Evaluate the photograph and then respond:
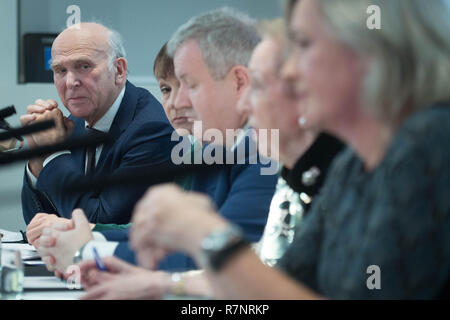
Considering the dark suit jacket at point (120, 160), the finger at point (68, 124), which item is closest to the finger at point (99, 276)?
the dark suit jacket at point (120, 160)

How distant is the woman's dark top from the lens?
0.87 m

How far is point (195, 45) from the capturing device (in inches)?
73.9

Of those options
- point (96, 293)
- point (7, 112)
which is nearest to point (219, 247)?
point (96, 293)

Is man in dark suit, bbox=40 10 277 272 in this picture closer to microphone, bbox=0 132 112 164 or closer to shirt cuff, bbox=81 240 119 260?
shirt cuff, bbox=81 240 119 260

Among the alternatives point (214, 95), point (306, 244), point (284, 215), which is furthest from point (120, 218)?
point (306, 244)

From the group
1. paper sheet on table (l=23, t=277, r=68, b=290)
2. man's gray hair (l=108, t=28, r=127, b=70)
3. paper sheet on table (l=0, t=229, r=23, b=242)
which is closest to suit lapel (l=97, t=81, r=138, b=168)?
A: man's gray hair (l=108, t=28, r=127, b=70)

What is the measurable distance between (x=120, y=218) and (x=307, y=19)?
1.64 m

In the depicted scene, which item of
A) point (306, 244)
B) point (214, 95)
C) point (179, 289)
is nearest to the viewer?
point (306, 244)

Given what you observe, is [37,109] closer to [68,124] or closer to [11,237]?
[68,124]

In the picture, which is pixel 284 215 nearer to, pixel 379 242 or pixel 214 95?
pixel 214 95

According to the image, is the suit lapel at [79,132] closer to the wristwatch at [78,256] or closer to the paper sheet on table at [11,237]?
the paper sheet on table at [11,237]

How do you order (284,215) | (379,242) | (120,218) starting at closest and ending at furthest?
(379,242) → (284,215) → (120,218)

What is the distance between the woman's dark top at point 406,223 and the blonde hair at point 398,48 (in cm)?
4
